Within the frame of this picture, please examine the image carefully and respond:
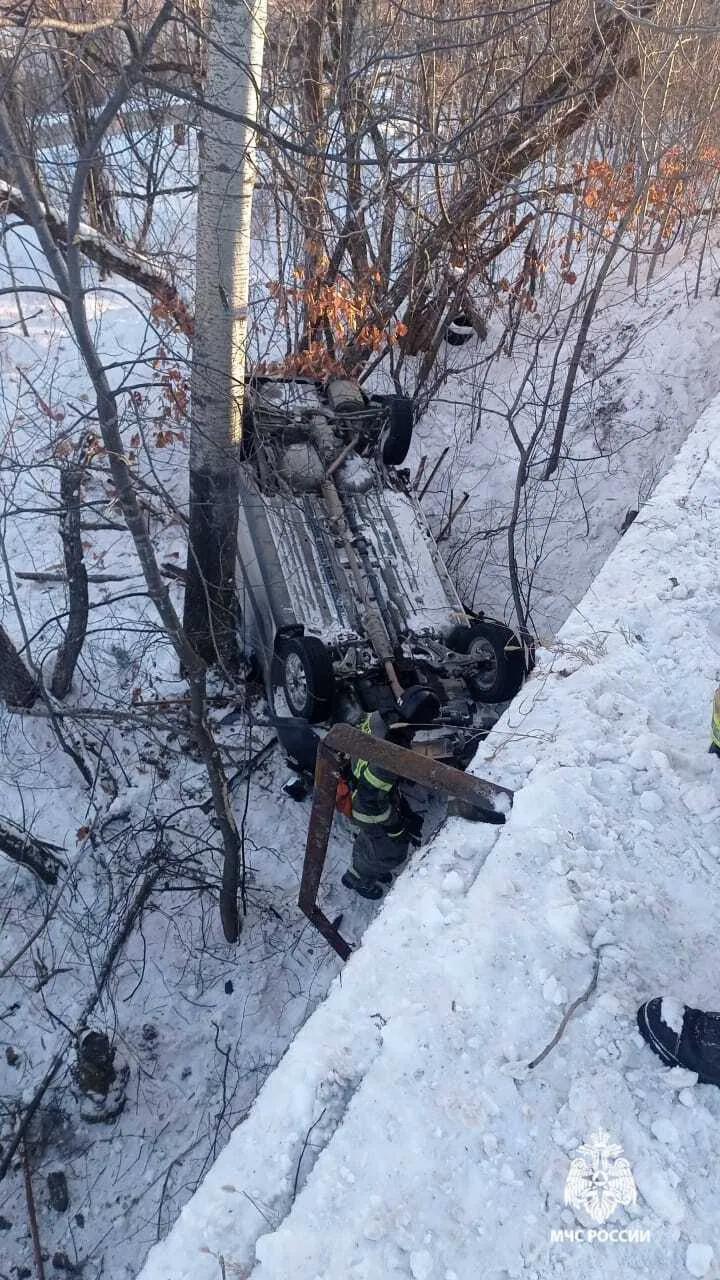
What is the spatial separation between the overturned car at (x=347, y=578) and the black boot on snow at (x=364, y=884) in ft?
2.87

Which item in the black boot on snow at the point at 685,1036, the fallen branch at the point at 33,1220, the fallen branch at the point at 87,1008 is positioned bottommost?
the fallen branch at the point at 33,1220

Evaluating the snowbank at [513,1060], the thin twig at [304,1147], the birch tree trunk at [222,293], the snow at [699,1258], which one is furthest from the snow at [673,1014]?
the birch tree trunk at [222,293]

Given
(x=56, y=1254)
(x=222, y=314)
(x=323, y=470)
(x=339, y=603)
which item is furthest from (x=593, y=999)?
(x=323, y=470)

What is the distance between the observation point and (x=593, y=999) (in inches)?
91.2

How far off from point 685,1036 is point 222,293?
354cm

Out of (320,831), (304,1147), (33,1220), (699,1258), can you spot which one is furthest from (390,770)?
(33,1220)

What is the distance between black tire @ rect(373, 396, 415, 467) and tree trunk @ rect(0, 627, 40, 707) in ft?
8.93

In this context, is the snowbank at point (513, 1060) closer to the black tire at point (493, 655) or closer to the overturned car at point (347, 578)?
the black tire at point (493, 655)

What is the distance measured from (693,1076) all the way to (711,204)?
804 cm

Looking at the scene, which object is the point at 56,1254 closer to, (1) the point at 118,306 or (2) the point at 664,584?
(2) the point at 664,584

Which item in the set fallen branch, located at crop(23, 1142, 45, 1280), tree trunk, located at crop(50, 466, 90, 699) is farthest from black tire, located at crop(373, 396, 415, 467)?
fallen branch, located at crop(23, 1142, 45, 1280)

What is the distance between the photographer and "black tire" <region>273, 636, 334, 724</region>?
14.5ft

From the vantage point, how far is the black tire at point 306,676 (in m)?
4.43

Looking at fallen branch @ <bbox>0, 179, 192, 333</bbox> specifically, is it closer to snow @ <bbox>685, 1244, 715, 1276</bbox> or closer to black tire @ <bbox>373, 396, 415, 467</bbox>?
black tire @ <bbox>373, 396, 415, 467</bbox>
